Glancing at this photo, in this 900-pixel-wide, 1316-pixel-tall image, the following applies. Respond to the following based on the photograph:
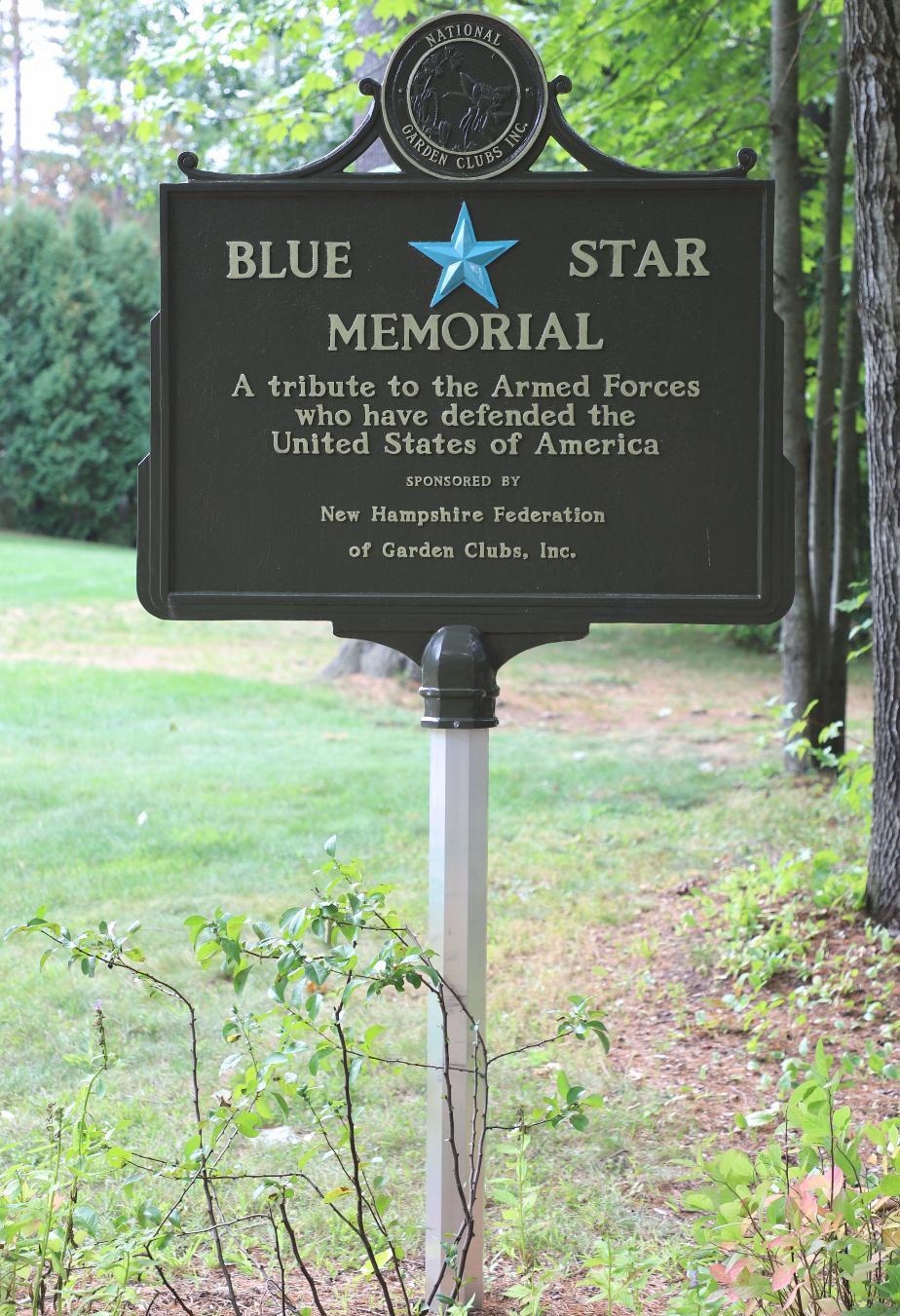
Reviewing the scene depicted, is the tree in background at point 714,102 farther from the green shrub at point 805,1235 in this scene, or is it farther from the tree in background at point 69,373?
the tree in background at point 69,373

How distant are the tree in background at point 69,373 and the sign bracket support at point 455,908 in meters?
23.3

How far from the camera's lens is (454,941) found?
2.59 m

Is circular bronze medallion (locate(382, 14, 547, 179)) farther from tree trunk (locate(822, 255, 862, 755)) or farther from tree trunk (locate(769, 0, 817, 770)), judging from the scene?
tree trunk (locate(822, 255, 862, 755))

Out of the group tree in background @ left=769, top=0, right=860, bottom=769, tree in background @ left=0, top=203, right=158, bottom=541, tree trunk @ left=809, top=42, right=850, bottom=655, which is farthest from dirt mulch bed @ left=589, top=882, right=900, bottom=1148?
tree in background @ left=0, top=203, right=158, bottom=541

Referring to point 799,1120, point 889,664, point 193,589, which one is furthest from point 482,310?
point 889,664

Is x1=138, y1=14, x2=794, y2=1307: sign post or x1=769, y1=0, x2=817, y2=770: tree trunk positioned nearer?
x1=138, y1=14, x2=794, y2=1307: sign post

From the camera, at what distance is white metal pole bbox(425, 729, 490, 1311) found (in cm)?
259

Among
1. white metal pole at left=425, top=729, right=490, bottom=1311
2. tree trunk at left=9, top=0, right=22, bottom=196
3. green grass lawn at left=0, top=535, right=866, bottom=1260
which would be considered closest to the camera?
white metal pole at left=425, top=729, right=490, bottom=1311

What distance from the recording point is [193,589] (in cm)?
276

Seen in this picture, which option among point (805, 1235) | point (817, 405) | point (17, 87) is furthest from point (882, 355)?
point (17, 87)

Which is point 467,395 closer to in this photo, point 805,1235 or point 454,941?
point 454,941

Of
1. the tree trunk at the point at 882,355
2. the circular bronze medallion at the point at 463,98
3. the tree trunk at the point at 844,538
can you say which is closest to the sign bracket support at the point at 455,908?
the circular bronze medallion at the point at 463,98

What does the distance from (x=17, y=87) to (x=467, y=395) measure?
37478 millimetres

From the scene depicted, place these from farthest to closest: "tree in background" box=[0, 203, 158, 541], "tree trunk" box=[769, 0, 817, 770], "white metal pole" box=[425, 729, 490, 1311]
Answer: "tree in background" box=[0, 203, 158, 541] < "tree trunk" box=[769, 0, 817, 770] < "white metal pole" box=[425, 729, 490, 1311]
